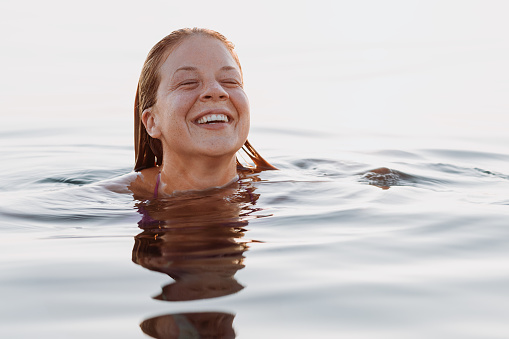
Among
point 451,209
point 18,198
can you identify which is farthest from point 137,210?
point 451,209

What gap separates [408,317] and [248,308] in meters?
0.54

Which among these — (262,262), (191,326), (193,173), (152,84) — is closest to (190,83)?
(152,84)

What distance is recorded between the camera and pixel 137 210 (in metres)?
4.14

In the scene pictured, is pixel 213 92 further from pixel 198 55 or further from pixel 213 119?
pixel 198 55

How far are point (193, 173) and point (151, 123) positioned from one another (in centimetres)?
45

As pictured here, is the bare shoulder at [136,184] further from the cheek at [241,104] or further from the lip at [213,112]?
the cheek at [241,104]

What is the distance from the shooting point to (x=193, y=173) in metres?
4.62

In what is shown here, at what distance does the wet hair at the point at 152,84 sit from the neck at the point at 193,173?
0.34 meters

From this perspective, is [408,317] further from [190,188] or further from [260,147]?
[260,147]

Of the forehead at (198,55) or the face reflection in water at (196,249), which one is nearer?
the face reflection in water at (196,249)

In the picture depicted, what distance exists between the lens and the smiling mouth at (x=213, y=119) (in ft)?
14.1

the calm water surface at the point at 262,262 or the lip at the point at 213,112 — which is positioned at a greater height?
the lip at the point at 213,112

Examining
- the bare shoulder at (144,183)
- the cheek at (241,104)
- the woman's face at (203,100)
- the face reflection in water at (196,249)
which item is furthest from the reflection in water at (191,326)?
the bare shoulder at (144,183)

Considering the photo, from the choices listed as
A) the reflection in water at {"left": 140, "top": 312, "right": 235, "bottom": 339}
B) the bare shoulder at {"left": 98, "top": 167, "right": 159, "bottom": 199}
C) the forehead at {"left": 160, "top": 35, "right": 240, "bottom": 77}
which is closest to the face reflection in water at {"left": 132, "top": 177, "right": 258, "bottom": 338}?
the reflection in water at {"left": 140, "top": 312, "right": 235, "bottom": 339}
